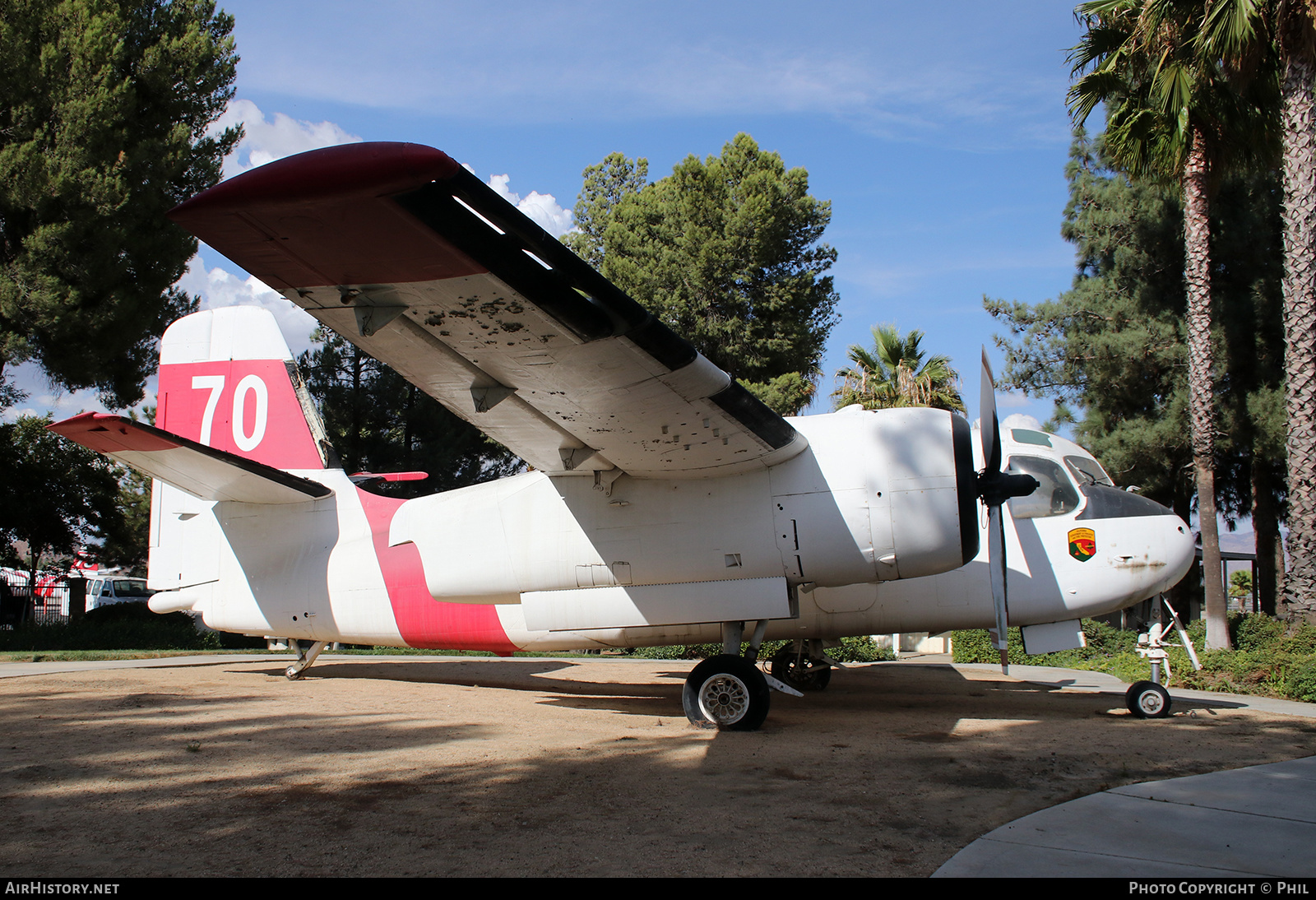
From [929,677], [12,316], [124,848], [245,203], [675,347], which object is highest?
[12,316]

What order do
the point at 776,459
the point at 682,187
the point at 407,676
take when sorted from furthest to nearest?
the point at 682,187, the point at 407,676, the point at 776,459

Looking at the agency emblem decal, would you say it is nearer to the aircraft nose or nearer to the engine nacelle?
the aircraft nose

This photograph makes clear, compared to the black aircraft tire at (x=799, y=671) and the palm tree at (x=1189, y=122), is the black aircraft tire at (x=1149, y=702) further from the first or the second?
the palm tree at (x=1189, y=122)

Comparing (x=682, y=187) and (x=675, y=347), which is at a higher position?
(x=682, y=187)

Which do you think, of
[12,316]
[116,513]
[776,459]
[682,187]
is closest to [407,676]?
[776,459]

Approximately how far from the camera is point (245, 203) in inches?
158

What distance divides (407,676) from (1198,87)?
1613 cm

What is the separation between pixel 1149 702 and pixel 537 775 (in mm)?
6568

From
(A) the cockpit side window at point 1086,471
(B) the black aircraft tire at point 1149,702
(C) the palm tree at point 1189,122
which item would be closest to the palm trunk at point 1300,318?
(C) the palm tree at point 1189,122

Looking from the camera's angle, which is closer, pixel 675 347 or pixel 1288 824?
pixel 1288 824

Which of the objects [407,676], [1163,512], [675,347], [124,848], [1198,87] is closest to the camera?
[124,848]

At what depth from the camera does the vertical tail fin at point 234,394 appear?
36.6 feet
